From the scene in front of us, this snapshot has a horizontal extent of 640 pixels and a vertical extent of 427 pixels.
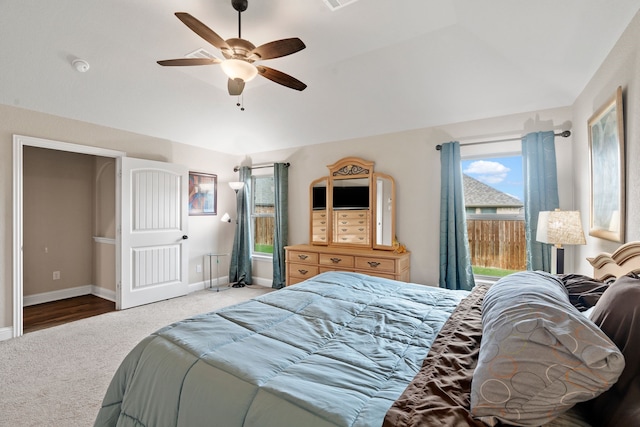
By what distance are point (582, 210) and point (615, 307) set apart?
7.41 feet

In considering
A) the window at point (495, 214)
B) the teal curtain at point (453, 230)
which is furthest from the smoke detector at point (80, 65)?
the window at point (495, 214)

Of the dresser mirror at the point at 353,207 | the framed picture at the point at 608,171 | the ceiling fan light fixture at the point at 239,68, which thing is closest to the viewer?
the framed picture at the point at 608,171

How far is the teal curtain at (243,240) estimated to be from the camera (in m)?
5.23

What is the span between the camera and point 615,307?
0.98 meters

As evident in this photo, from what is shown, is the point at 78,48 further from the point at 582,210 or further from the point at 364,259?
the point at 582,210

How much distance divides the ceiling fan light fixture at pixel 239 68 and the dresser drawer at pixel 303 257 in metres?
2.55

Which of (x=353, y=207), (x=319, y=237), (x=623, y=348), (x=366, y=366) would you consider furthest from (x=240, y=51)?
(x=319, y=237)

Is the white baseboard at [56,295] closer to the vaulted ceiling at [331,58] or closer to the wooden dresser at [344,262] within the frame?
the vaulted ceiling at [331,58]

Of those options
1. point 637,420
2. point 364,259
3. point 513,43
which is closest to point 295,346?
point 637,420

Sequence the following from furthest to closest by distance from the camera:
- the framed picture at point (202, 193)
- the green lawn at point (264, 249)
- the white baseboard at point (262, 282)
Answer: the green lawn at point (264, 249)
the white baseboard at point (262, 282)
the framed picture at point (202, 193)

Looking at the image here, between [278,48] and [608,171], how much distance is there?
7.88 ft

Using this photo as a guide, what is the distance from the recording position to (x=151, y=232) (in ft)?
13.9

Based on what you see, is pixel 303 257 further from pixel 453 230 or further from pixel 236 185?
pixel 453 230

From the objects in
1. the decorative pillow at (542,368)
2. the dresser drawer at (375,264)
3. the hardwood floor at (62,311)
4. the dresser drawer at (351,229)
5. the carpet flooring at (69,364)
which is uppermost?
the dresser drawer at (351,229)
